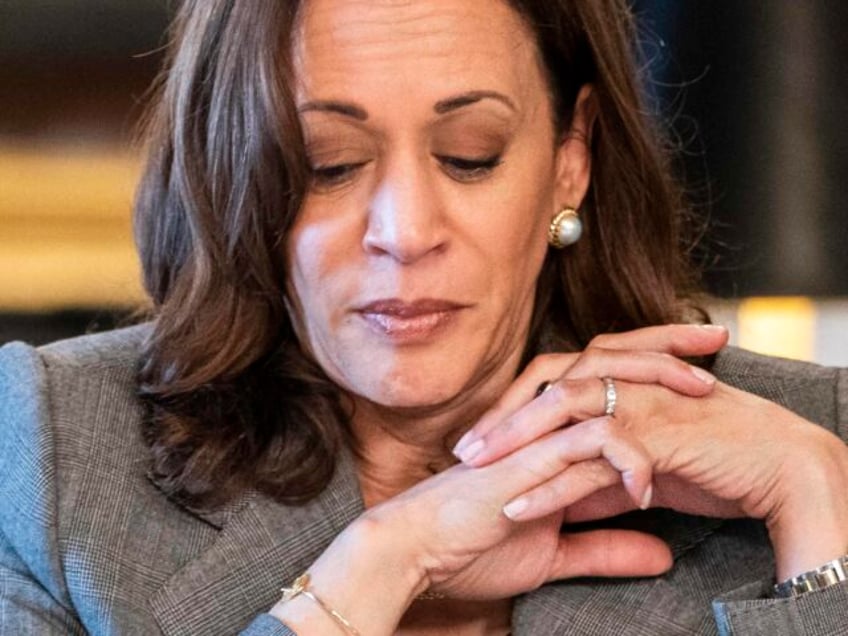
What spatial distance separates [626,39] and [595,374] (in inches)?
18.0

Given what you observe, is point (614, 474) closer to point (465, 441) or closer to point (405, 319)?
point (465, 441)

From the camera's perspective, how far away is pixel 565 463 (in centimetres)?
154

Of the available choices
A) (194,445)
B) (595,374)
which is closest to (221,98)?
(194,445)

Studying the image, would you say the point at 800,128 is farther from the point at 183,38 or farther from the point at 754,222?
the point at 183,38

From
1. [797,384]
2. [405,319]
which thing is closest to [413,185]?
[405,319]

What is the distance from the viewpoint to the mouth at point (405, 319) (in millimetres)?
1565

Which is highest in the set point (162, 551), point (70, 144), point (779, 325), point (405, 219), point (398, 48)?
point (398, 48)

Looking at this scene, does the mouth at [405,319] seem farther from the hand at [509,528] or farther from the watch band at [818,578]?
the watch band at [818,578]

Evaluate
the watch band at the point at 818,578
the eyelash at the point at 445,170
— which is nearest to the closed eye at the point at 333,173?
the eyelash at the point at 445,170

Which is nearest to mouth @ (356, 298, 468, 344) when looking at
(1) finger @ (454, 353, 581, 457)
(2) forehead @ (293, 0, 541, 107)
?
(1) finger @ (454, 353, 581, 457)

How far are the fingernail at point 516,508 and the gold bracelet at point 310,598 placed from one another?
0.19 m

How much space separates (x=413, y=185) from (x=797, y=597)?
0.58m

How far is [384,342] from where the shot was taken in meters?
1.58

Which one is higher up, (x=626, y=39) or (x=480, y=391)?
(x=626, y=39)
